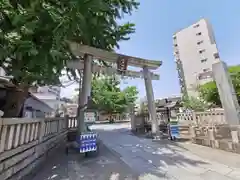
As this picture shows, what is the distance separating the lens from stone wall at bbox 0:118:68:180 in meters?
2.54

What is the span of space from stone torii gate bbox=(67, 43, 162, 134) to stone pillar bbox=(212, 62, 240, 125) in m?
3.41

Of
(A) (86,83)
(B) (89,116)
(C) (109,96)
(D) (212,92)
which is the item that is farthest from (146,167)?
(C) (109,96)

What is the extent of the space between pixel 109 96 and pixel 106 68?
13947mm

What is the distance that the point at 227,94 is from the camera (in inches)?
224

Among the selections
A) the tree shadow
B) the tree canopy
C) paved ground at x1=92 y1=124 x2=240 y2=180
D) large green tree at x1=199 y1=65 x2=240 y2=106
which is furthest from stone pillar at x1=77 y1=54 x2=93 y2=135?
the tree canopy

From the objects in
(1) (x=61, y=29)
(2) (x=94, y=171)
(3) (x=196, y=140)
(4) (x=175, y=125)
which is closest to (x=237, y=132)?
(3) (x=196, y=140)

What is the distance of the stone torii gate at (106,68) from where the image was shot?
6116 mm

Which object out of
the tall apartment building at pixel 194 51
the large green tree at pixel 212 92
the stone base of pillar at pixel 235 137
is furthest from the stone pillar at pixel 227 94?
the tall apartment building at pixel 194 51

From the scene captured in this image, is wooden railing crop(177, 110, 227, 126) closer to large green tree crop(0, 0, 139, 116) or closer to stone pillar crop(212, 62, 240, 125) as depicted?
stone pillar crop(212, 62, 240, 125)

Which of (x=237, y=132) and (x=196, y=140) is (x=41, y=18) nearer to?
(x=237, y=132)

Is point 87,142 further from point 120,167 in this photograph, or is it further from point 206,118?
point 206,118

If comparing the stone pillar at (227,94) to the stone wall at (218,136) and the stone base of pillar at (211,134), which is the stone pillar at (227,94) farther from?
the stone base of pillar at (211,134)

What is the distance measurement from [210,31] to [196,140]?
2768cm

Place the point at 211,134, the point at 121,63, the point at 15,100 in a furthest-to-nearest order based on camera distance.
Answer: the point at 121,63, the point at 211,134, the point at 15,100
